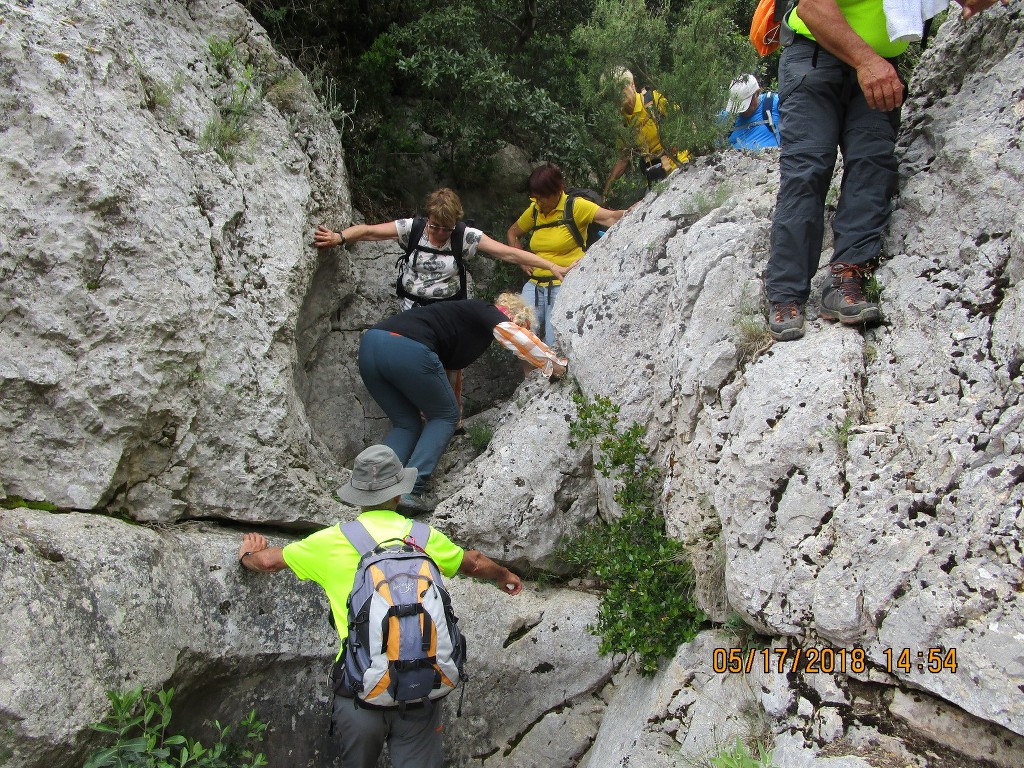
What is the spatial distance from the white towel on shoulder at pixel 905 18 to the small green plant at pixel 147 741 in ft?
15.2

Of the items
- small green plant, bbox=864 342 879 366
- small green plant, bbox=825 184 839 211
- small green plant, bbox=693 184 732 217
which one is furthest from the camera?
small green plant, bbox=693 184 732 217

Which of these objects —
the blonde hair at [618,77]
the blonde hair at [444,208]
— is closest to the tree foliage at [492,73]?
the blonde hair at [618,77]

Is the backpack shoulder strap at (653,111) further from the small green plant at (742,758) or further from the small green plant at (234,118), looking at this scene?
the small green plant at (742,758)

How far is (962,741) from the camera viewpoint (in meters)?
2.89

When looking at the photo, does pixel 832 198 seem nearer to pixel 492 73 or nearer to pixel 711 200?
pixel 711 200

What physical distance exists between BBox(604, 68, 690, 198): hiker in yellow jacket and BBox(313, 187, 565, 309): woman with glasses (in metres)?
1.10

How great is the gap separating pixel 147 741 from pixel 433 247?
3.69m

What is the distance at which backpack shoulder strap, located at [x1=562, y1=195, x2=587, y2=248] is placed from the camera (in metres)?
6.29

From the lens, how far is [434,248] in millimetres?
5992

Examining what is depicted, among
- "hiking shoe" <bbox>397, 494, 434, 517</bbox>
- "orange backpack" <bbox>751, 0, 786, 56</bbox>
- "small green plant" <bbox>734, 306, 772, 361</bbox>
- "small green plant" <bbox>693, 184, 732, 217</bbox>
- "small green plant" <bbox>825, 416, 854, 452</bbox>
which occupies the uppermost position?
"orange backpack" <bbox>751, 0, 786, 56</bbox>

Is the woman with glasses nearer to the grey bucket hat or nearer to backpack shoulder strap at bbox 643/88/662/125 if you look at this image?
backpack shoulder strap at bbox 643/88/662/125

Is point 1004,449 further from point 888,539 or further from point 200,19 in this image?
point 200,19

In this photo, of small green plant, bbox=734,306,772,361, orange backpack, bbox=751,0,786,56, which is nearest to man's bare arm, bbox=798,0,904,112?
orange backpack, bbox=751,0,786,56

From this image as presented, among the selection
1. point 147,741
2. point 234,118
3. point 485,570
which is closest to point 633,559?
point 485,570
